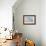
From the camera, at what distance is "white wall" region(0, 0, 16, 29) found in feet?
14.3

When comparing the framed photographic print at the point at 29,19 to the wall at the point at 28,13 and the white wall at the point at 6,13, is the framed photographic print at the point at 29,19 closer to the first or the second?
the wall at the point at 28,13

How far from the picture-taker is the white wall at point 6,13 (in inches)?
171

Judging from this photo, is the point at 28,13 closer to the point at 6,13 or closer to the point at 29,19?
the point at 29,19

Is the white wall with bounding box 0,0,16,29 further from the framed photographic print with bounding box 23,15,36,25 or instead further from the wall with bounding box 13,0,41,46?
the framed photographic print with bounding box 23,15,36,25

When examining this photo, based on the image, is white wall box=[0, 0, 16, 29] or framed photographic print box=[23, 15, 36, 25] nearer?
white wall box=[0, 0, 16, 29]

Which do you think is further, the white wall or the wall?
the wall

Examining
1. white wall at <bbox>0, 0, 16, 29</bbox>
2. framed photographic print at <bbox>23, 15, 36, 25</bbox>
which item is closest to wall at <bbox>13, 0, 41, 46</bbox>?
framed photographic print at <bbox>23, 15, 36, 25</bbox>

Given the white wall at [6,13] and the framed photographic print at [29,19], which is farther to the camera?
the framed photographic print at [29,19]

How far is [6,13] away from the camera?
4.39 m

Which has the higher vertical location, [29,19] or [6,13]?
[6,13]

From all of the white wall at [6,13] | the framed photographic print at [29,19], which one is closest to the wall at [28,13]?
the framed photographic print at [29,19]

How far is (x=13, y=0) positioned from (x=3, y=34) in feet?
Result: 4.07

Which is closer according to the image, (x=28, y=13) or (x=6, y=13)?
(x=6, y=13)

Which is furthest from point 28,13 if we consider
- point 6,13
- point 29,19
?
point 6,13
